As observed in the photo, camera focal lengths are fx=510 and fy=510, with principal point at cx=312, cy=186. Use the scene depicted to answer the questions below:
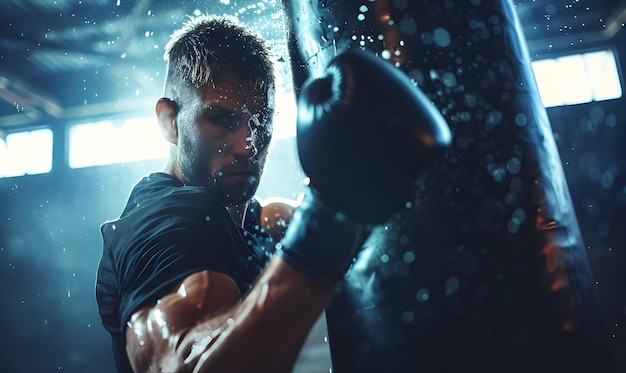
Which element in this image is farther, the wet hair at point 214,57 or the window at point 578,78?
the window at point 578,78

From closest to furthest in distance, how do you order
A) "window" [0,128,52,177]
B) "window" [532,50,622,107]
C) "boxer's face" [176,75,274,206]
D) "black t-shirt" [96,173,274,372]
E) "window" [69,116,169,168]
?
"black t-shirt" [96,173,274,372] → "boxer's face" [176,75,274,206] → "window" [532,50,622,107] → "window" [69,116,169,168] → "window" [0,128,52,177]

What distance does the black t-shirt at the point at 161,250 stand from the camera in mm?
1135

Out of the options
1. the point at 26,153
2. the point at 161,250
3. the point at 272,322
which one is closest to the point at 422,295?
the point at 272,322

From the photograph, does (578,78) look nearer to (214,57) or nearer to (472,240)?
(214,57)

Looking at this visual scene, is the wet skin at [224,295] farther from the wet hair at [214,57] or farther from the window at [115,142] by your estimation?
the window at [115,142]

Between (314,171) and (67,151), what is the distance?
271 inches

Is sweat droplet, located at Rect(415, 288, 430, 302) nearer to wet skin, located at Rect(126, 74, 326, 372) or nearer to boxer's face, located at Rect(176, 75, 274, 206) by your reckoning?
wet skin, located at Rect(126, 74, 326, 372)

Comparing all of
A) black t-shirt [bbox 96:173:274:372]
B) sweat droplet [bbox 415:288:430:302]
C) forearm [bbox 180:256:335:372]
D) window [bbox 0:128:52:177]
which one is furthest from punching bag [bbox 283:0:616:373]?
window [bbox 0:128:52:177]

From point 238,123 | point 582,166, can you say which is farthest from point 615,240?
point 238,123

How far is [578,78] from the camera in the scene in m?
5.96

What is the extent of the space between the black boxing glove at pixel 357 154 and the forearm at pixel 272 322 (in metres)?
0.03

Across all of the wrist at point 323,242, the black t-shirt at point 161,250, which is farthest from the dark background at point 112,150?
the wrist at point 323,242

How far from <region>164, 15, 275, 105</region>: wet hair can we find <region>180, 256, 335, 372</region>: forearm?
109 centimetres

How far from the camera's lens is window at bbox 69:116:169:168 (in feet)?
21.4
